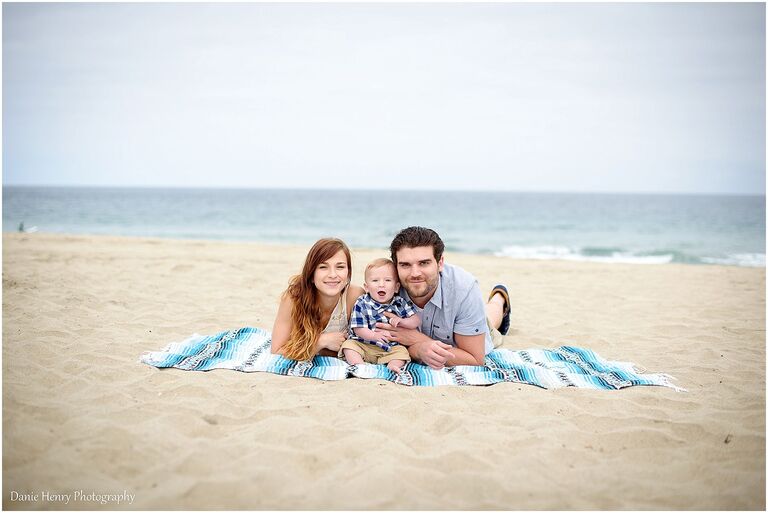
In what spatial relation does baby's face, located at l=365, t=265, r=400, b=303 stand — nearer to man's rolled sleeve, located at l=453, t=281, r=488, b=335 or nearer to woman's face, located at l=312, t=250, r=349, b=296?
woman's face, located at l=312, t=250, r=349, b=296

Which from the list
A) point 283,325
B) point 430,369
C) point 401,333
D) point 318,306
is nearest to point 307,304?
point 318,306

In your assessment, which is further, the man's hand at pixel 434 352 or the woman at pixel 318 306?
the woman at pixel 318 306

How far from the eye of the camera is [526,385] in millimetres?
4121

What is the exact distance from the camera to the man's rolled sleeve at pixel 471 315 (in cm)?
438

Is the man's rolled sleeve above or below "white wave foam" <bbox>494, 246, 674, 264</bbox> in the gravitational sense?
above

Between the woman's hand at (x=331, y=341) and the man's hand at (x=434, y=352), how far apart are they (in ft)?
2.40

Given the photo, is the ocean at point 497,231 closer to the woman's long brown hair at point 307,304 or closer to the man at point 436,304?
the man at point 436,304

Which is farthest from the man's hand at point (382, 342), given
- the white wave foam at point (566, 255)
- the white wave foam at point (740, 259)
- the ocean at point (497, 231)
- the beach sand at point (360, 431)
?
the white wave foam at point (740, 259)

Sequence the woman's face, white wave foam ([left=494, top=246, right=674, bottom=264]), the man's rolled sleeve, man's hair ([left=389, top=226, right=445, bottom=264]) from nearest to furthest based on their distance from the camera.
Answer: man's hair ([left=389, top=226, right=445, bottom=264]) < the man's rolled sleeve < the woman's face < white wave foam ([left=494, top=246, right=674, bottom=264])

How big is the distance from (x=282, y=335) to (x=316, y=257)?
839 millimetres

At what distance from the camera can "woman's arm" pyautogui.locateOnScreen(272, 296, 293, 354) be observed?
4641mm

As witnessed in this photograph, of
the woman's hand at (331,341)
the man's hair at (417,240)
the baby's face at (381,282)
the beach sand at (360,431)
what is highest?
the man's hair at (417,240)

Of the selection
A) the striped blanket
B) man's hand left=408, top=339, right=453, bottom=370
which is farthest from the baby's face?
the striped blanket

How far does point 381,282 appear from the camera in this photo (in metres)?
4.37
